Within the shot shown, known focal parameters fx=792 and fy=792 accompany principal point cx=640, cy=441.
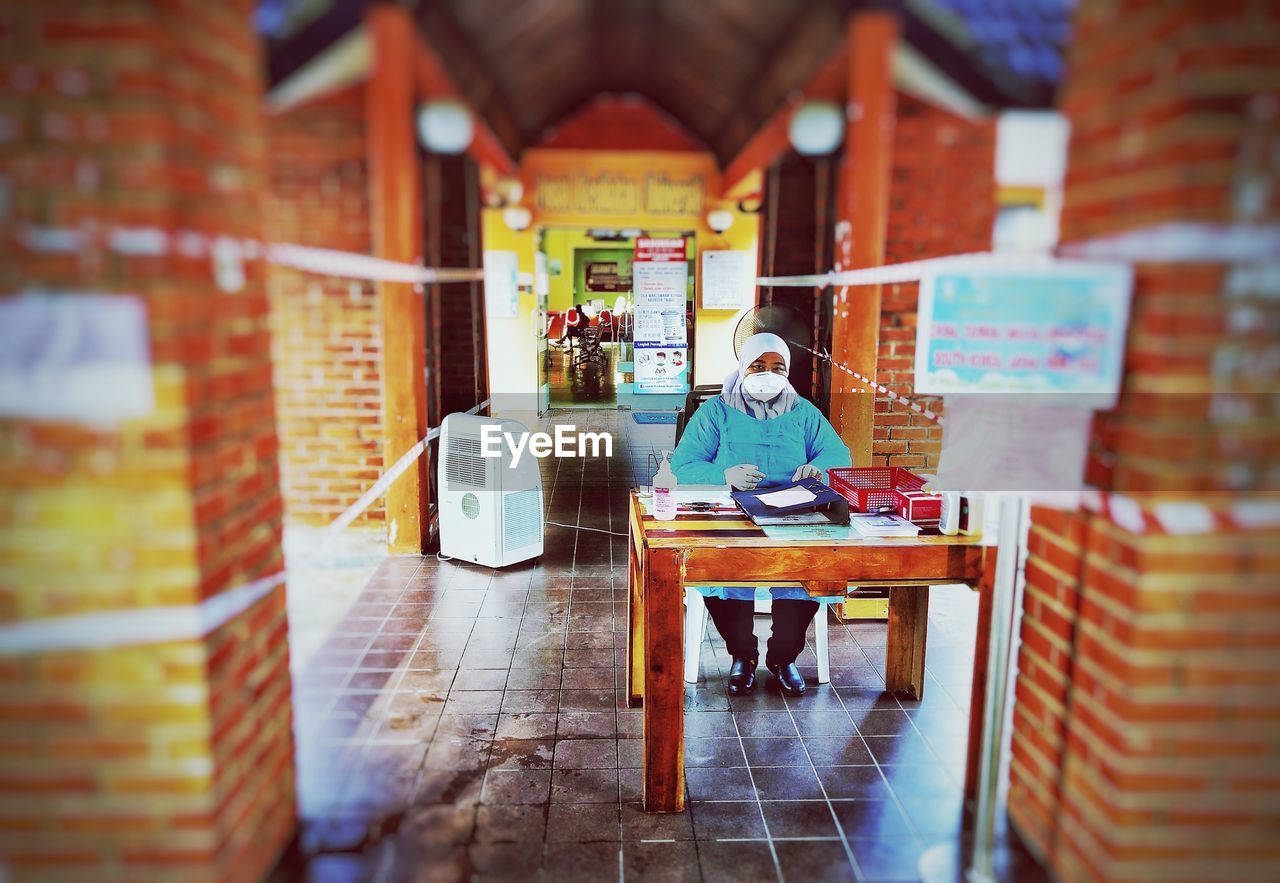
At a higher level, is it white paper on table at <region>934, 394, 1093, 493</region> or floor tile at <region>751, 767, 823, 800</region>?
white paper on table at <region>934, 394, 1093, 493</region>

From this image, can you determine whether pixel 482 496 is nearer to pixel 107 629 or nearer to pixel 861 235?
pixel 861 235

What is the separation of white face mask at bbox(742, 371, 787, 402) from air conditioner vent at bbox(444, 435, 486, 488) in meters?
1.71

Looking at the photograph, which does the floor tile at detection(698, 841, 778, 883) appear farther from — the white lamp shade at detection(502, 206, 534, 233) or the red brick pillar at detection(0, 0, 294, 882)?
the white lamp shade at detection(502, 206, 534, 233)

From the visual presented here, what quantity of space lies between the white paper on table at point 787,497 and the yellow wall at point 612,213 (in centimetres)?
232

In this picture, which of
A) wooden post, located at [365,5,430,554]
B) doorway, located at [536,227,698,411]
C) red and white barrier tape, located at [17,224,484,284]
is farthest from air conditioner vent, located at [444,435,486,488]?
doorway, located at [536,227,698,411]

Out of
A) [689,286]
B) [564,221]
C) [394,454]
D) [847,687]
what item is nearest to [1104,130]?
[847,687]

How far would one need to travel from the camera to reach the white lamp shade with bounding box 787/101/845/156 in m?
3.21

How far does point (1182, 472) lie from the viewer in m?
1.69

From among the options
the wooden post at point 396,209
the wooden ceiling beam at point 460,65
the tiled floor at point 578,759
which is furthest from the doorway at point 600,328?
the tiled floor at point 578,759

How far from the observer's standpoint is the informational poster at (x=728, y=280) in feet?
24.9

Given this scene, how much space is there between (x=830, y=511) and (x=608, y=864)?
1.27 m

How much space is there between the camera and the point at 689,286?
8.30 meters

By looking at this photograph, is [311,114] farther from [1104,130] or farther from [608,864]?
[608,864]

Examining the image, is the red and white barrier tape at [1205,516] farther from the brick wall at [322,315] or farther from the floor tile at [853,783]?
the brick wall at [322,315]
